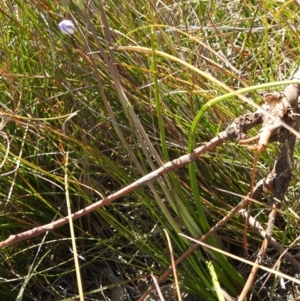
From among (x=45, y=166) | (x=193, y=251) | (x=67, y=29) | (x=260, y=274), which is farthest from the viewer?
(x=45, y=166)

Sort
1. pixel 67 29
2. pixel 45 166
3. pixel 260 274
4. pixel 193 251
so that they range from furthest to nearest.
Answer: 1. pixel 45 166
2. pixel 260 274
3. pixel 193 251
4. pixel 67 29

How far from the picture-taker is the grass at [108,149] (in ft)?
3.67

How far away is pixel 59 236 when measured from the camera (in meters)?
1.26

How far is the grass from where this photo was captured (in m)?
1.12

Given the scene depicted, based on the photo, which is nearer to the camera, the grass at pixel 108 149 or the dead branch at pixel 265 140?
the dead branch at pixel 265 140

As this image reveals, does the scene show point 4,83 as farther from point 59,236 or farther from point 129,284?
point 129,284

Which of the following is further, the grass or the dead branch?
the grass

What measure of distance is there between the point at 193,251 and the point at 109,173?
23cm

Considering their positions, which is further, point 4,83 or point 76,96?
A: point 4,83

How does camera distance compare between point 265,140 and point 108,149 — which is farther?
point 108,149

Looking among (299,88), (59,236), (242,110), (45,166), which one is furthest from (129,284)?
(299,88)

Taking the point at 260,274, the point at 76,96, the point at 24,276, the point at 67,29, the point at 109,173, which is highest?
the point at 67,29

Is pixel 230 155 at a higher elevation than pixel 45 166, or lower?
lower

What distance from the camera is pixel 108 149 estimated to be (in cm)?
116
